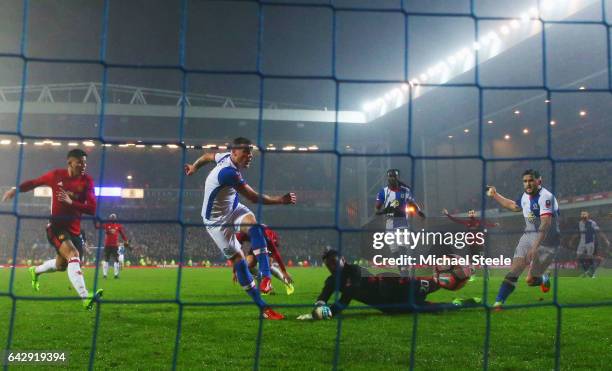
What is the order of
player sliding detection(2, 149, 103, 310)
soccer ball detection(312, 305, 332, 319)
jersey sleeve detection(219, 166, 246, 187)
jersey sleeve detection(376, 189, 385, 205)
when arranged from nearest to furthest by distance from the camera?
soccer ball detection(312, 305, 332, 319), jersey sleeve detection(219, 166, 246, 187), player sliding detection(2, 149, 103, 310), jersey sleeve detection(376, 189, 385, 205)

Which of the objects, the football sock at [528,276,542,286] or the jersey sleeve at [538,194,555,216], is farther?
the football sock at [528,276,542,286]

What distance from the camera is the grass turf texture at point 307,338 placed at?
3311mm

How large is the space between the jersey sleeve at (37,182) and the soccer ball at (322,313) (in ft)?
8.77

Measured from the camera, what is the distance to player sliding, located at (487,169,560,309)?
5.71 metres

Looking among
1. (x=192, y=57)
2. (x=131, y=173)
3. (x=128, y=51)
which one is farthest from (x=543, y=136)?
(x=131, y=173)

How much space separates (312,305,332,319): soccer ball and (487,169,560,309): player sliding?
196cm

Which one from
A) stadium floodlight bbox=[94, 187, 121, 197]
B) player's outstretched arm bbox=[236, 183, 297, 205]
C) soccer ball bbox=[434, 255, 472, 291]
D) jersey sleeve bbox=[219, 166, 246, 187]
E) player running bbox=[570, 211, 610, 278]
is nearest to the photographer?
stadium floodlight bbox=[94, 187, 121, 197]

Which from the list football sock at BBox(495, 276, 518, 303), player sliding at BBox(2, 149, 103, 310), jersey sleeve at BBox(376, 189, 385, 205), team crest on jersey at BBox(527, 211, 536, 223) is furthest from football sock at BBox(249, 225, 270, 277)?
jersey sleeve at BBox(376, 189, 385, 205)

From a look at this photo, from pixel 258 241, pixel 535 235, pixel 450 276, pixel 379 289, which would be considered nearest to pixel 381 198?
pixel 450 276

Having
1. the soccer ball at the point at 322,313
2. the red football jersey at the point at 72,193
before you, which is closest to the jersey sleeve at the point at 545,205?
the soccer ball at the point at 322,313

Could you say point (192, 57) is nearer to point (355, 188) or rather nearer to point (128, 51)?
point (128, 51)

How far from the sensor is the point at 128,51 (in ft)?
61.0

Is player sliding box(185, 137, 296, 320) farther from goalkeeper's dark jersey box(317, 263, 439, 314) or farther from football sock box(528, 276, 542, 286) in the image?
football sock box(528, 276, 542, 286)

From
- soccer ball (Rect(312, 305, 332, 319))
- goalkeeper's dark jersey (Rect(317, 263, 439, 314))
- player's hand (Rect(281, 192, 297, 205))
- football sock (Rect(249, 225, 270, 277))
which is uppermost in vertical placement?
player's hand (Rect(281, 192, 297, 205))
